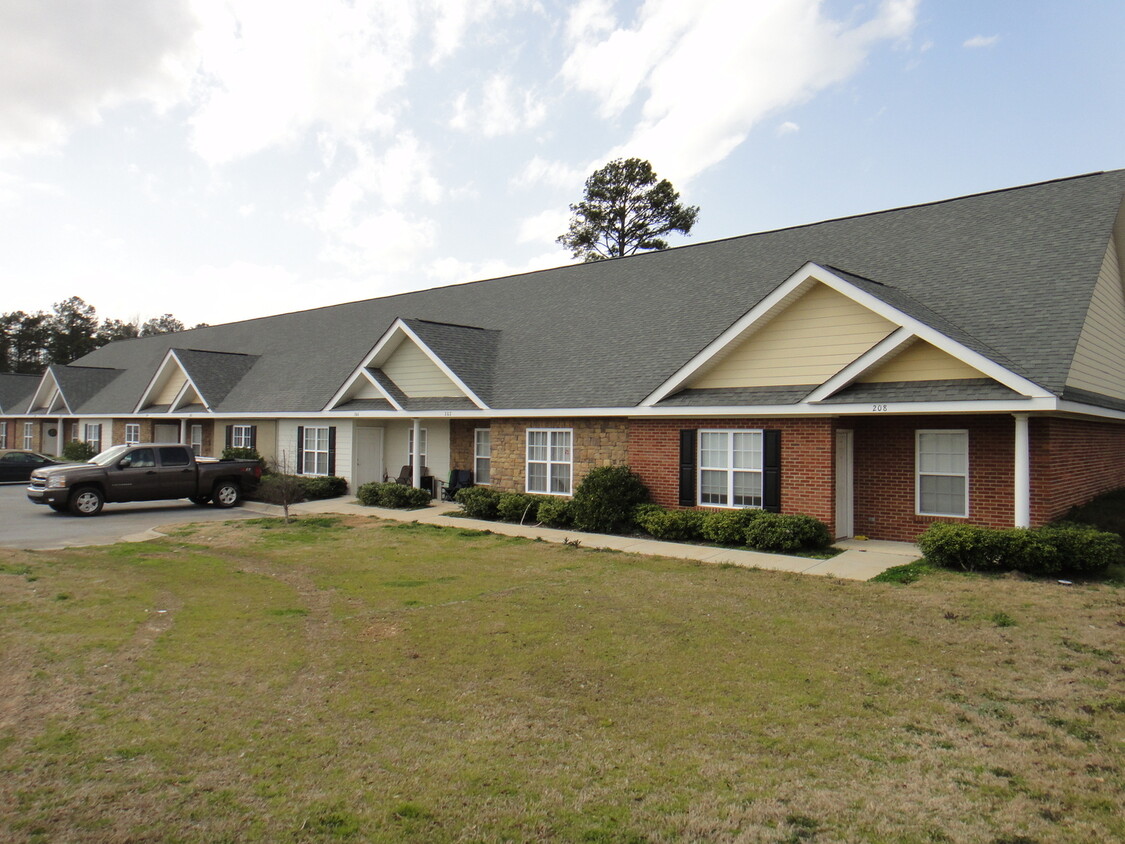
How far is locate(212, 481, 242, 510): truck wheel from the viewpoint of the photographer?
22672 mm

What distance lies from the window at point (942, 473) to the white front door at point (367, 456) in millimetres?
16102

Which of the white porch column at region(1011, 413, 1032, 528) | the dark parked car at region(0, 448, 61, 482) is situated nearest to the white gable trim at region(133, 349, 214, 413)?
the dark parked car at region(0, 448, 61, 482)

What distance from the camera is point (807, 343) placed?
1488 cm

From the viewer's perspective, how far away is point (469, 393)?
66.9 ft

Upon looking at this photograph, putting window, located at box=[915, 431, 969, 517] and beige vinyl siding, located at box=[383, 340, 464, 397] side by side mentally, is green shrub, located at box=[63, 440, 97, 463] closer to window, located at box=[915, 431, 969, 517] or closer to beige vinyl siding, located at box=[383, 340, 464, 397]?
beige vinyl siding, located at box=[383, 340, 464, 397]

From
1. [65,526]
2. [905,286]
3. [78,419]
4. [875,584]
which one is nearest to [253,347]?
[78,419]

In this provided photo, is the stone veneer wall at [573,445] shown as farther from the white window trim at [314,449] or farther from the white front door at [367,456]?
the white window trim at [314,449]

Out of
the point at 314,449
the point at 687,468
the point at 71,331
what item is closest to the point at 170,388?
the point at 314,449

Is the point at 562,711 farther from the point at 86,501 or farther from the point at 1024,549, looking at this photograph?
the point at 86,501

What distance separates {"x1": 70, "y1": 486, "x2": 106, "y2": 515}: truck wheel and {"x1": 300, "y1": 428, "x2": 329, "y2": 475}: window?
6675 millimetres

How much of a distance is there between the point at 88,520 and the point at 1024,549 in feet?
67.3

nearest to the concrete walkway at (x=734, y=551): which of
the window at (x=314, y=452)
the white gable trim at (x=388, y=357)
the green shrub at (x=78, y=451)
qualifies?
the white gable trim at (x=388, y=357)

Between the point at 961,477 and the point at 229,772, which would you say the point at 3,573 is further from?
the point at 961,477

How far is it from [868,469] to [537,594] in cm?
790
